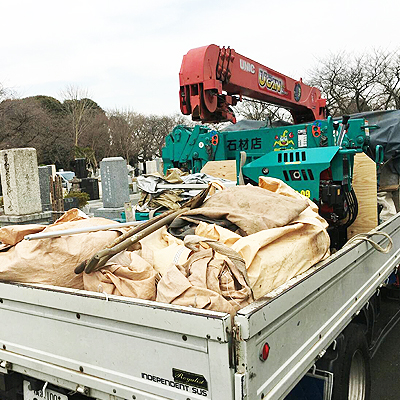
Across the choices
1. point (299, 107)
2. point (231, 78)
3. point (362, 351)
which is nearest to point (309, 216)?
point (362, 351)

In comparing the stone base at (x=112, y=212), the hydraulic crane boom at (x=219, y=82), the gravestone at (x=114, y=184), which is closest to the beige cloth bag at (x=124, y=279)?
the hydraulic crane boom at (x=219, y=82)

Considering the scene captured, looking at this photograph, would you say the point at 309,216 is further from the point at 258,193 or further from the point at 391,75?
the point at 391,75

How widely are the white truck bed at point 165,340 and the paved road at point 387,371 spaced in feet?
5.11

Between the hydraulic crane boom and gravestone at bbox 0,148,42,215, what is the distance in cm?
500

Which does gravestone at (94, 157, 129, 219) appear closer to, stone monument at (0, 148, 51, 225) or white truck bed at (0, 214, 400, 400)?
stone monument at (0, 148, 51, 225)

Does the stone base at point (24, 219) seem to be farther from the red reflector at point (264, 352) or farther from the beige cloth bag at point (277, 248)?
the red reflector at point (264, 352)

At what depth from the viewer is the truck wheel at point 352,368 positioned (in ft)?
8.26

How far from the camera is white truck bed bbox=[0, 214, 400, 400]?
5.17ft

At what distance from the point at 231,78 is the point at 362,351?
3.42 m

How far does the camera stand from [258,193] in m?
3.00

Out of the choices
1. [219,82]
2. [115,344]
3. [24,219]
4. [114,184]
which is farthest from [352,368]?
[114,184]

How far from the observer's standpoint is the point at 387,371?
12.6 ft

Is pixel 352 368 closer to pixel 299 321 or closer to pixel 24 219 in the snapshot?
pixel 299 321

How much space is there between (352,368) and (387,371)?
1390mm
